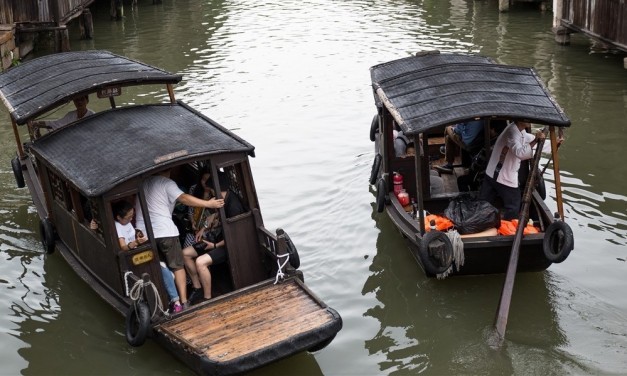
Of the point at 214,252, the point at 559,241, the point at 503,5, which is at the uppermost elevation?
the point at 214,252

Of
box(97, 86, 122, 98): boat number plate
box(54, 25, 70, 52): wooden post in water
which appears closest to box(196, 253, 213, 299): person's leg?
box(97, 86, 122, 98): boat number plate

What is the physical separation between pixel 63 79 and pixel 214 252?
12.5 feet

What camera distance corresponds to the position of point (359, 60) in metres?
23.8

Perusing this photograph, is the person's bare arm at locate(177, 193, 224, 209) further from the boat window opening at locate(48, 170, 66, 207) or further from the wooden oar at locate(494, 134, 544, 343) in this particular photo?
the wooden oar at locate(494, 134, 544, 343)

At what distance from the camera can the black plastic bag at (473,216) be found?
37.3 feet

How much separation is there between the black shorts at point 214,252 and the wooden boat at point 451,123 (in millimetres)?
2432

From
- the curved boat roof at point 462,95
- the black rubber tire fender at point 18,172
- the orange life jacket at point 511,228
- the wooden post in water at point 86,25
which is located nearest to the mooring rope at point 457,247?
the orange life jacket at point 511,228

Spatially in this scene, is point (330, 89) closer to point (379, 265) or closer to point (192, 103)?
point (192, 103)

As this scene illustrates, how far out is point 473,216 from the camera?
11.4 meters

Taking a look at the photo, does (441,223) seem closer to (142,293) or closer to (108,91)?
(142,293)

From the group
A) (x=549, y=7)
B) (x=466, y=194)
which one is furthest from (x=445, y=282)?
(x=549, y=7)

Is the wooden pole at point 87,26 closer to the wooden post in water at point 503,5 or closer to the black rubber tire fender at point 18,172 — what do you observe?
the wooden post in water at point 503,5

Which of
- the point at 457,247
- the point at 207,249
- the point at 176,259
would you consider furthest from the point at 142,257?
the point at 457,247

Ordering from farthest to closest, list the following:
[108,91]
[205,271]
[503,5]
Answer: [503,5], [108,91], [205,271]
